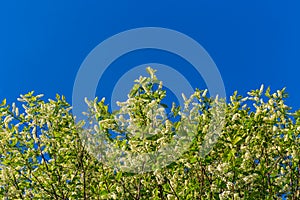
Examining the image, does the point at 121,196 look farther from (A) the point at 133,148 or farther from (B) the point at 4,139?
(B) the point at 4,139

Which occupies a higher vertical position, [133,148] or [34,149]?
[34,149]

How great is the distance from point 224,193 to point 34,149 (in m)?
2.70

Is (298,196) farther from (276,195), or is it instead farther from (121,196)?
(121,196)

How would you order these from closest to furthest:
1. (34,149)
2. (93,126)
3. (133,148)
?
(133,148)
(93,126)
(34,149)

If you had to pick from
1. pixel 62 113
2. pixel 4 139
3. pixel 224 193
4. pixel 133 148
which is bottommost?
pixel 224 193

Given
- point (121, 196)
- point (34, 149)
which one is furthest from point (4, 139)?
point (121, 196)

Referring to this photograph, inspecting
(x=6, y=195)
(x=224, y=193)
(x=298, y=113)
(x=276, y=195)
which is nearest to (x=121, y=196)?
(x=224, y=193)

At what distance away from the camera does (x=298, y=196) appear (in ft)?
19.7

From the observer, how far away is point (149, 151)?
521 cm

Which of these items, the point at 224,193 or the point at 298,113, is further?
the point at 298,113

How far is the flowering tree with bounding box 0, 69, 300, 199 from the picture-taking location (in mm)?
5297

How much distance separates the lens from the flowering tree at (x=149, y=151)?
5297mm

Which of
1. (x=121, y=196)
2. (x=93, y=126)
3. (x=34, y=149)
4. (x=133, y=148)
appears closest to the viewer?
(x=133, y=148)

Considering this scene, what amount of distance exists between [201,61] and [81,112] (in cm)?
170
